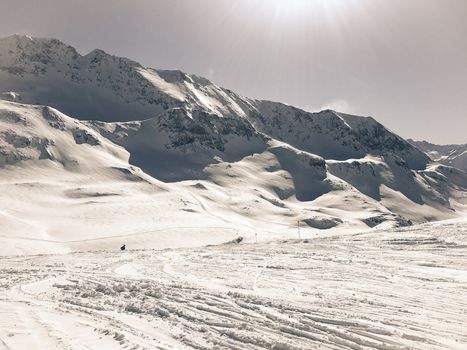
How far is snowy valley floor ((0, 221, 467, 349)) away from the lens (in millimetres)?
10430

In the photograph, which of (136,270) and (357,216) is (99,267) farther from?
(357,216)

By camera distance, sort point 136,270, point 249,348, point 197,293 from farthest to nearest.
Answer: point 136,270, point 197,293, point 249,348

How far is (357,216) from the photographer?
483 ft

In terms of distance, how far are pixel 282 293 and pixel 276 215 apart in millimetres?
110638

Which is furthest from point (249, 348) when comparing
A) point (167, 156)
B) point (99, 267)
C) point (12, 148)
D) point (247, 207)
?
point (167, 156)

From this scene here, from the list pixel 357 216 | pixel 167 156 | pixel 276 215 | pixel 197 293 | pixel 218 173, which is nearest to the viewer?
pixel 197 293

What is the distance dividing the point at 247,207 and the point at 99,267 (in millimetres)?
102514

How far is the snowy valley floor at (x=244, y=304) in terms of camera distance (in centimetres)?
1043

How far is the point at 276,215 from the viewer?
12625 centimetres

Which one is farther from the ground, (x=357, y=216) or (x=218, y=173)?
(x=218, y=173)

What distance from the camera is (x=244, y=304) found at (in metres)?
14.0

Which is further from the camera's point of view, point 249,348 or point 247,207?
point 247,207

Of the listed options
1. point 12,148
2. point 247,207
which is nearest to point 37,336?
point 247,207

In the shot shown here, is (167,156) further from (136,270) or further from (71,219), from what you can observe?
(136,270)
